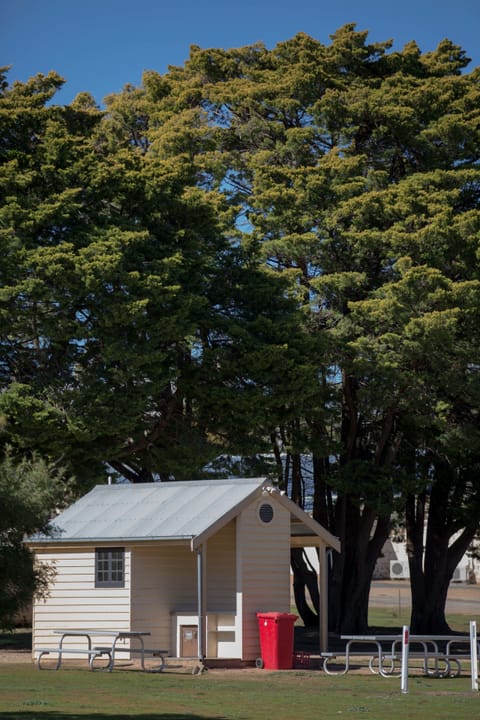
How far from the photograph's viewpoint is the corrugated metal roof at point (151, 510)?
87.9ft

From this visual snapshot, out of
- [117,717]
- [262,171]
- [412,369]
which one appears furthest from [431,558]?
[117,717]

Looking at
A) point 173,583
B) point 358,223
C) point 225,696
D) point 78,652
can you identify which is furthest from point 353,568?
point 225,696

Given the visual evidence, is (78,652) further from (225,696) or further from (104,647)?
(225,696)

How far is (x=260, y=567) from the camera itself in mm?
27641

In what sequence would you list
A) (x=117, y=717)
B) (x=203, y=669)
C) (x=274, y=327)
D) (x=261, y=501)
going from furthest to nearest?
(x=274, y=327) < (x=261, y=501) < (x=203, y=669) < (x=117, y=717)

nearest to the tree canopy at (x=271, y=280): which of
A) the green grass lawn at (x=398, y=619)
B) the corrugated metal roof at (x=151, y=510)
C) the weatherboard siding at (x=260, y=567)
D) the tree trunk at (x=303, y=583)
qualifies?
the tree trunk at (x=303, y=583)

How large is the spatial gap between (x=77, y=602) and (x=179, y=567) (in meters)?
2.48

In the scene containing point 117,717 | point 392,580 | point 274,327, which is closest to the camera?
point 117,717

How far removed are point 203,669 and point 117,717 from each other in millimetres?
10467

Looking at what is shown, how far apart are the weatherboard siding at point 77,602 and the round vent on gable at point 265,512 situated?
10.3ft

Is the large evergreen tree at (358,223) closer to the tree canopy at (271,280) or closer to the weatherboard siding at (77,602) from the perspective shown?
the tree canopy at (271,280)

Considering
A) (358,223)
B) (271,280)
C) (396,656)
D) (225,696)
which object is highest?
(358,223)

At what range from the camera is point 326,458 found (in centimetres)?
4234

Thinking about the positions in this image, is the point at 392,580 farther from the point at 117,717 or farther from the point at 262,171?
the point at 117,717
